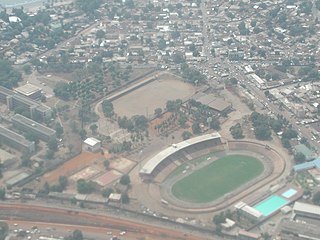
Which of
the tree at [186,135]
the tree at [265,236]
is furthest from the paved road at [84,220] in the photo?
the tree at [186,135]

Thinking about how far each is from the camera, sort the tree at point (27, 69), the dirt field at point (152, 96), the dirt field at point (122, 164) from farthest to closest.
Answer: the tree at point (27, 69), the dirt field at point (152, 96), the dirt field at point (122, 164)

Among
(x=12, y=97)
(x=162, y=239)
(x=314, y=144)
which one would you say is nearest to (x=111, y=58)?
(x=12, y=97)

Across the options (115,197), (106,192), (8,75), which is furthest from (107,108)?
(115,197)

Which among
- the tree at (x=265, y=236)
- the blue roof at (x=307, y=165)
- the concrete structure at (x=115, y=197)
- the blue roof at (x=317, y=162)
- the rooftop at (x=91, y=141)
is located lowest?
the concrete structure at (x=115, y=197)

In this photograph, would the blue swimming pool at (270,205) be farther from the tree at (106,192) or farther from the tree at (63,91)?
the tree at (63,91)

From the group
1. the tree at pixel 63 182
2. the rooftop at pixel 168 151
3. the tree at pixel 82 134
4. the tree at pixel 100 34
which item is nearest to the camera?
the tree at pixel 63 182

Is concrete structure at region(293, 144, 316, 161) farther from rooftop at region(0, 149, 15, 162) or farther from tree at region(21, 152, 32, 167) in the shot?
rooftop at region(0, 149, 15, 162)

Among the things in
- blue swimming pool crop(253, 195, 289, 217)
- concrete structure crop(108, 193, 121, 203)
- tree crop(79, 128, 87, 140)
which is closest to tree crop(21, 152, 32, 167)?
tree crop(79, 128, 87, 140)

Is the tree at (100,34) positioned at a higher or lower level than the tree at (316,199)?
lower
